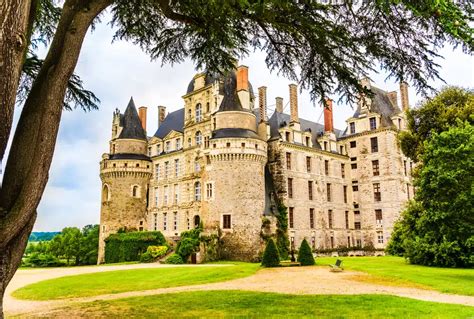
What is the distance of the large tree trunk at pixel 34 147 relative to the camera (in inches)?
194

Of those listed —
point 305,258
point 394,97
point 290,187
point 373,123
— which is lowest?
point 305,258

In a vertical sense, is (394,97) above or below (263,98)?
above

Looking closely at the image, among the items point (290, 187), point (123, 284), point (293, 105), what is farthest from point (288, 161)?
point (123, 284)

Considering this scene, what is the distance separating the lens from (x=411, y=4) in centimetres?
576

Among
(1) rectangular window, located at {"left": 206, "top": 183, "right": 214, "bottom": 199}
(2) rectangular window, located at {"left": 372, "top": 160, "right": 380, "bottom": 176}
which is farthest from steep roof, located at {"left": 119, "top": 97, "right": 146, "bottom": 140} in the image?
(2) rectangular window, located at {"left": 372, "top": 160, "right": 380, "bottom": 176}

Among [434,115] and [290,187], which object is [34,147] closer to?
[434,115]

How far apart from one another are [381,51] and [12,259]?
6924 millimetres

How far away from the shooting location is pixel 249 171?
2878cm

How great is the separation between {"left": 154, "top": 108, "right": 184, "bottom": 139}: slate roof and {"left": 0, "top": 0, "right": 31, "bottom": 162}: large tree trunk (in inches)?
1273

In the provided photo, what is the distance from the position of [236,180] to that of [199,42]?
20068 millimetres

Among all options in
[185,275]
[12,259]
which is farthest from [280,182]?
[12,259]

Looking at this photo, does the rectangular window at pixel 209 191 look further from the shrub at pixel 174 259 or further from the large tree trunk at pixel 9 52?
the large tree trunk at pixel 9 52

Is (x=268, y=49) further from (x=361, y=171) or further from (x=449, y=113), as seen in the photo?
(x=361, y=171)

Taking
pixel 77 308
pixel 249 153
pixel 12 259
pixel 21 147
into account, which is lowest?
pixel 77 308
